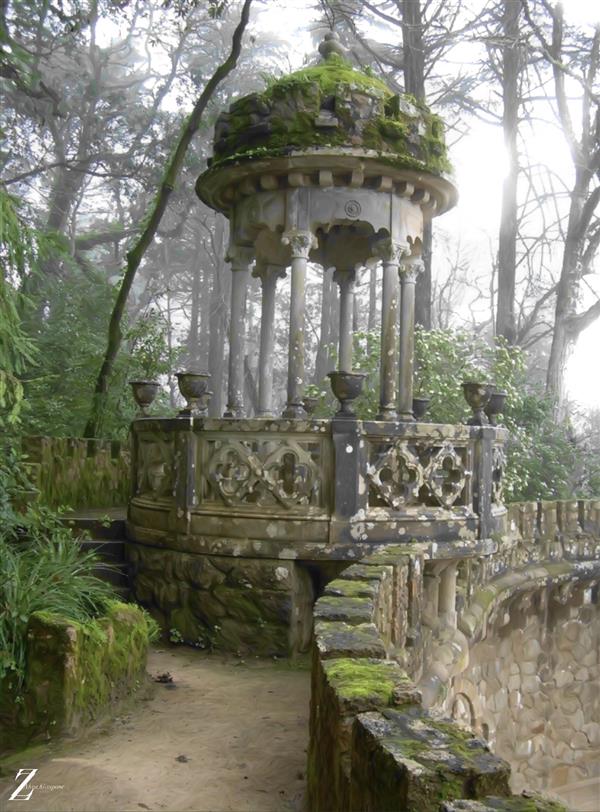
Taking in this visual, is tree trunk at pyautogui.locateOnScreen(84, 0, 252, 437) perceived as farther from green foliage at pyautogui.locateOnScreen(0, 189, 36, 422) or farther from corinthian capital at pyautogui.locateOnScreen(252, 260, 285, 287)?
green foliage at pyautogui.locateOnScreen(0, 189, 36, 422)

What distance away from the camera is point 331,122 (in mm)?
8211

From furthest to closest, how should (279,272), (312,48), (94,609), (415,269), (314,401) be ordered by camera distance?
1. (312,48)
2. (314,401)
3. (279,272)
4. (415,269)
5. (94,609)

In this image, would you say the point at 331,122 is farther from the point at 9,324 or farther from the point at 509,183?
the point at 509,183

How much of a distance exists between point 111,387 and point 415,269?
6974 mm

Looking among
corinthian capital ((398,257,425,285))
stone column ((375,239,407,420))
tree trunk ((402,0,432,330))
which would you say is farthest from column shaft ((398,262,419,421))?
tree trunk ((402,0,432,330))

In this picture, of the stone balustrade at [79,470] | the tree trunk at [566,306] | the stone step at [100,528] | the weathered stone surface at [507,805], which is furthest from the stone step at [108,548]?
the tree trunk at [566,306]

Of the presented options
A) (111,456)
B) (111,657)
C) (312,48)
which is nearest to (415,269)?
(111,456)

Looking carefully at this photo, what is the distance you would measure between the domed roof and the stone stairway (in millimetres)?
3843

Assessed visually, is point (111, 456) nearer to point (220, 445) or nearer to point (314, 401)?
point (314, 401)

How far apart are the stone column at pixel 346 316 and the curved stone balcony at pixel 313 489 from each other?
3322 millimetres

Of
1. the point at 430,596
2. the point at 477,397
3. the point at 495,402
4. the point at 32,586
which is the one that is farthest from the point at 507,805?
the point at 495,402

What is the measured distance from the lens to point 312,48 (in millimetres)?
32969

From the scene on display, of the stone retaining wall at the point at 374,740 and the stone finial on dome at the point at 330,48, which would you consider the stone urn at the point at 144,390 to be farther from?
the stone retaining wall at the point at 374,740

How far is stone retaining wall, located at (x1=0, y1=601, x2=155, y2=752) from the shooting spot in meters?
5.11
